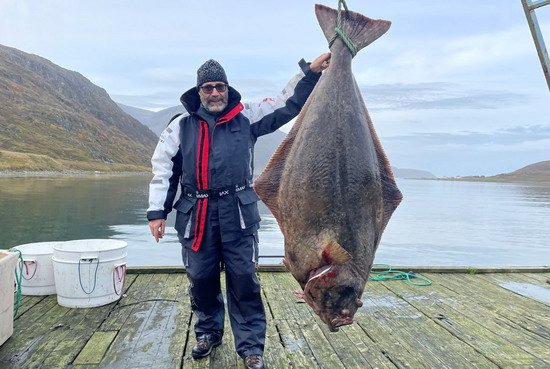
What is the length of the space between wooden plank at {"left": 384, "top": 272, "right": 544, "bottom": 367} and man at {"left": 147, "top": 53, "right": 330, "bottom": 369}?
2.27 m

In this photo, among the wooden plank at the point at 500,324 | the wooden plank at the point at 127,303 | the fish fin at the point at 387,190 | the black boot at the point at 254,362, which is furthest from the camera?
the wooden plank at the point at 127,303

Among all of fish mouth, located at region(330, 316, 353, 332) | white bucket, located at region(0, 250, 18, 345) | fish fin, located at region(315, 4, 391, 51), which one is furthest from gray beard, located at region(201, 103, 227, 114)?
white bucket, located at region(0, 250, 18, 345)

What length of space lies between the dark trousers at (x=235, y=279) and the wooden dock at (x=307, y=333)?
293 mm

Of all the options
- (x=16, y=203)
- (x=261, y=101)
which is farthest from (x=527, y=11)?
(x=16, y=203)

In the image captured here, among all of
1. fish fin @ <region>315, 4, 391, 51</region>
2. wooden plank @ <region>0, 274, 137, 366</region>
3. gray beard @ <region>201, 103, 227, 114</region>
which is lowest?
wooden plank @ <region>0, 274, 137, 366</region>

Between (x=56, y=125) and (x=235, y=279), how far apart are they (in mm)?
126244

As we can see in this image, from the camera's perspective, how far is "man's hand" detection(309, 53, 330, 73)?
364cm

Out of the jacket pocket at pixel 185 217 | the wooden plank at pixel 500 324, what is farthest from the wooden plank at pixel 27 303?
the wooden plank at pixel 500 324

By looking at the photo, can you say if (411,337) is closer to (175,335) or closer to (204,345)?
(204,345)

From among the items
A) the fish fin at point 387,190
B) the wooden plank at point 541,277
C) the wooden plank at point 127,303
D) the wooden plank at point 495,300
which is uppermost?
the fish fin at point 387,190

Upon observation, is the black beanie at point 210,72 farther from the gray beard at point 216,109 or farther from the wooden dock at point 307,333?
the wooden dock at point 307,333

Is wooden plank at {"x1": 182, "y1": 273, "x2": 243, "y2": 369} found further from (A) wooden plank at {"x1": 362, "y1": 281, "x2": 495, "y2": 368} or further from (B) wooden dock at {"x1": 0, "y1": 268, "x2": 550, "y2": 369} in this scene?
(A) wooden plank at {"x1": 362, "y1": 281, "x2": 495, "y2": 368}

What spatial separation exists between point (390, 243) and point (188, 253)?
17.0m

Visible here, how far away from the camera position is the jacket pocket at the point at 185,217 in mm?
4344
